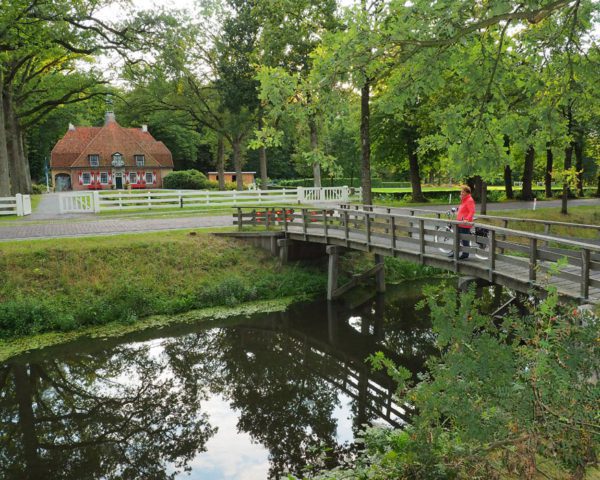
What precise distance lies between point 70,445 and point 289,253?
1143 centimetres

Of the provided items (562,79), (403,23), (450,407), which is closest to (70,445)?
(450,407)

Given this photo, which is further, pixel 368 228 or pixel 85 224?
pixel 85 224

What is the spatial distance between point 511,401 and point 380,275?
14293mm

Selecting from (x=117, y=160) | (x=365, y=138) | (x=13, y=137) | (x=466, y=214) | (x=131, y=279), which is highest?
(x=13, y=137)

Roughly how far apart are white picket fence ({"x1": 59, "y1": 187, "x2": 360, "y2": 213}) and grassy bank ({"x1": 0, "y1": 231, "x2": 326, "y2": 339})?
8.16 m

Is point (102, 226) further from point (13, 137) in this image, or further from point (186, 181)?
point (186, 181)

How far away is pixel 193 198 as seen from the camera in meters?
27.2

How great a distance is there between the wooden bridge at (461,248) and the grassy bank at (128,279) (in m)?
1.63

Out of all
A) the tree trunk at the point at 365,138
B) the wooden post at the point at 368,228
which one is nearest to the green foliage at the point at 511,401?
the wooden post at the point at 368,228

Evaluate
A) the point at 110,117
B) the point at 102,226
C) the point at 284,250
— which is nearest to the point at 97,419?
the point at 284,250

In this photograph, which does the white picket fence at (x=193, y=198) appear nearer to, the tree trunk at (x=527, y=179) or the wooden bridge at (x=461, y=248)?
the wooden bridge at (x=461, y=248)

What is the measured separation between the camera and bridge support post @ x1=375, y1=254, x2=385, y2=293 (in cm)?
1805

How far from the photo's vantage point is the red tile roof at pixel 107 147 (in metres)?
51.3

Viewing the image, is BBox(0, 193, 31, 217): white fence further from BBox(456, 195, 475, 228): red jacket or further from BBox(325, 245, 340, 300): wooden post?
BBox(456, 195, 475, 228): red jacket
